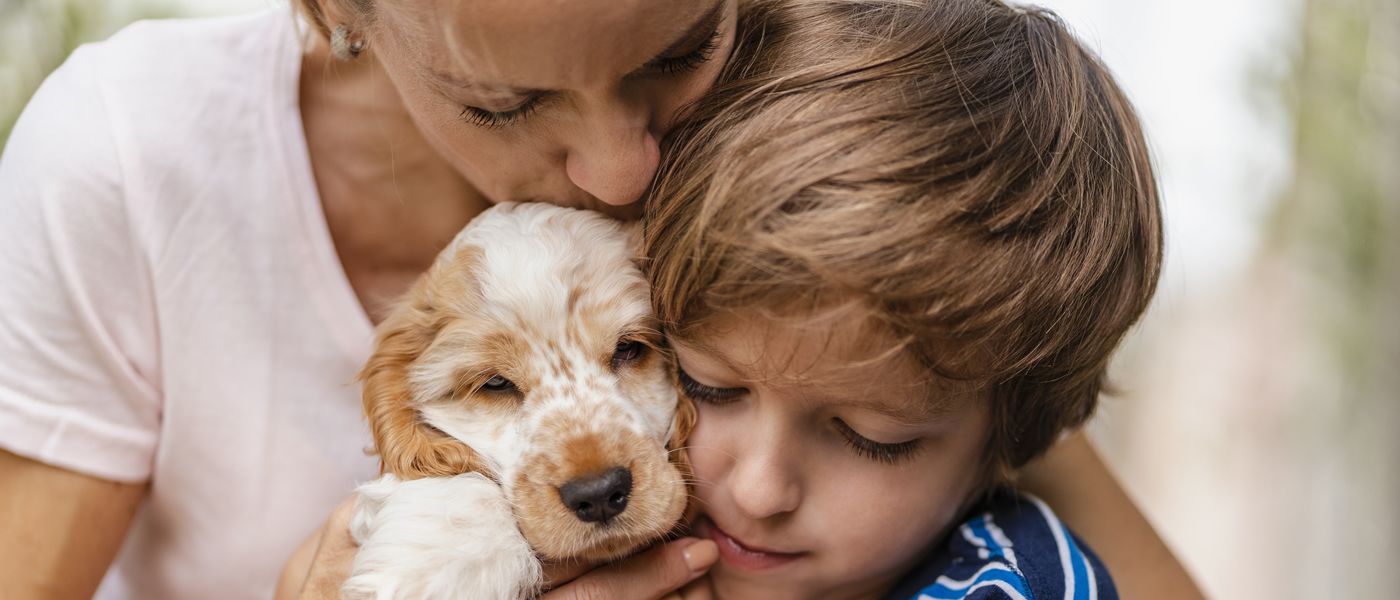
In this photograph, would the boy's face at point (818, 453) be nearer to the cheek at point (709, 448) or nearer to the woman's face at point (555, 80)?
the cheek at point (709, 448)

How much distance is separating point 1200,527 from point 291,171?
12.0 feet

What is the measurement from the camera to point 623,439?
1.38m

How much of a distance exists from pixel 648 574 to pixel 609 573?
0.05 m

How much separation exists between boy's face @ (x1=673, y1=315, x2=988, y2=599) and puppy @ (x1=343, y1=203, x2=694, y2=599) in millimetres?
85

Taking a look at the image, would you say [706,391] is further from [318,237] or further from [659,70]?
[318,237]

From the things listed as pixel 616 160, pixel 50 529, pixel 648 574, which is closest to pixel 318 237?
pixel 50 529

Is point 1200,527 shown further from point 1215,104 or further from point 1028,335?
point 1028,335

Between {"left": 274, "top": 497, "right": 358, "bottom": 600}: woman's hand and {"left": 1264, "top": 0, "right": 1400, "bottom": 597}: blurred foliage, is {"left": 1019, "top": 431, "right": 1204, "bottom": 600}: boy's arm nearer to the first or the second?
{"left": 274, "top": 497, "right": 358, "bottom": 600}: woman's hand

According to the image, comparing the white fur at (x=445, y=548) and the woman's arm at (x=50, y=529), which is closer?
the white fur at (x=445, y=548)

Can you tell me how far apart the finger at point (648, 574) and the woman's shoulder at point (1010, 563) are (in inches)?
13.4

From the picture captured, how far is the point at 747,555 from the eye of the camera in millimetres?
1565

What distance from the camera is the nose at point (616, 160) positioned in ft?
4.45

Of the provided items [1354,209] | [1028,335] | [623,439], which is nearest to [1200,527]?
[1354,209]

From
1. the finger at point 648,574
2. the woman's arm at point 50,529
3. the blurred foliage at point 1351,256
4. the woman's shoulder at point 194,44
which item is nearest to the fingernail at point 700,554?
the finger at point 648,574
